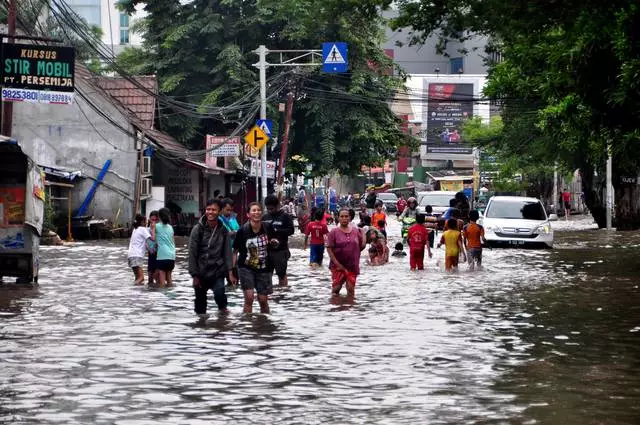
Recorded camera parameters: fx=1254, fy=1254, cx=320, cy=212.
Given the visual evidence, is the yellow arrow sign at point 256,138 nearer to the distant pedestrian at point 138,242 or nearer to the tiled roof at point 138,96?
the tiled roof at point 138,96

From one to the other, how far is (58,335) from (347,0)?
852cm

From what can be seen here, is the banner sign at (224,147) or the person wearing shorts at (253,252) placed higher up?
the banner sign at (224,147)

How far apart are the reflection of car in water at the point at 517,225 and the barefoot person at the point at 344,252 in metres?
17.3

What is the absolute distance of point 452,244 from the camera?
26.7m

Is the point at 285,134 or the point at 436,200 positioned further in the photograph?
the point at 285,134

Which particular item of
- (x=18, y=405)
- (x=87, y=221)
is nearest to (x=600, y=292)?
(x=18, y=405)

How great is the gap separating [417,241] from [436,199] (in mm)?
22415

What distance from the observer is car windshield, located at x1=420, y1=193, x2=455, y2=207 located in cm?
4806

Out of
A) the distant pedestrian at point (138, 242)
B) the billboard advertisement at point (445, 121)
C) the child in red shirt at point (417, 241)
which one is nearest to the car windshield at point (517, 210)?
the child in red shirt at point (417, 241)

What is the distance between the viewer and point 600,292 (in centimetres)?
2180

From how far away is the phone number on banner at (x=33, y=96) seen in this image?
88.8 ft

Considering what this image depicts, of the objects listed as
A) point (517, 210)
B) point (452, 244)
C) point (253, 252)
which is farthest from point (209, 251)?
point (517, 210)

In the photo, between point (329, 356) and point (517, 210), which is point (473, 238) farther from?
point (329, 356)

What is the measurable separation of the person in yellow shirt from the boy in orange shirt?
0.20 m
